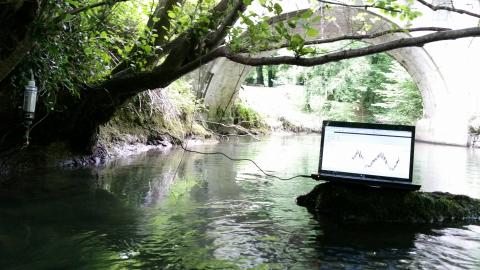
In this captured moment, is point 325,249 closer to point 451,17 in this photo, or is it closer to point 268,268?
point 268,268

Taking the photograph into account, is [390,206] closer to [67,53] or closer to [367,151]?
[367,151]

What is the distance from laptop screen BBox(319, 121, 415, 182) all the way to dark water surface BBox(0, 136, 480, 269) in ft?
1.92

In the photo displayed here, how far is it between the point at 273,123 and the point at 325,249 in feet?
58.9

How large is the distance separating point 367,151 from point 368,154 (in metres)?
0.04

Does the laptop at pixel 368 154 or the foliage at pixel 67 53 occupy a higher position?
the foliage at pixel 67 53

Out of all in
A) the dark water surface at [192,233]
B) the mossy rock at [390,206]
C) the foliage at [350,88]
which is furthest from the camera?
the foliage at [350,88]

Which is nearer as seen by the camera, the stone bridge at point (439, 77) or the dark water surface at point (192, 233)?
the dark water surface at point (192, 233)

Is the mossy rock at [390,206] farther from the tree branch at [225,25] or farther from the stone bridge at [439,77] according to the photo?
the stone bridge at [439,77]

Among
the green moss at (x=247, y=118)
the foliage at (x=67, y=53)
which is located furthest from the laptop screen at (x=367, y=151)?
the green moss at (x=247, y=118)

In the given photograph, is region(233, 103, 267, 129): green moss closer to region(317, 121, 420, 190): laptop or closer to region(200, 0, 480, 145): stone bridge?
region(200, 0, 480, 145): stone bridge

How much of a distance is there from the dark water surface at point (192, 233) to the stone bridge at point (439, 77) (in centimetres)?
1169

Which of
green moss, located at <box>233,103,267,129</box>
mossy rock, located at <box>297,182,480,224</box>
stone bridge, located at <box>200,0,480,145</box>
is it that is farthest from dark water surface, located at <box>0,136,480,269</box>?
green moss, located at <box>233,103,267,129</box>

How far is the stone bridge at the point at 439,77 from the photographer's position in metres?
17.6

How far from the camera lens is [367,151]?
464 centimetres
